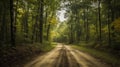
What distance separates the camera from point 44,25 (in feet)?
158

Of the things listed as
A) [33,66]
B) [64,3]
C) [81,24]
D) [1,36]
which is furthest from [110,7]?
[81,24]

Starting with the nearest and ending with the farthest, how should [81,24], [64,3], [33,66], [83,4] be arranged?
[33,66] → [83,4] → [64,3] → [81,24]

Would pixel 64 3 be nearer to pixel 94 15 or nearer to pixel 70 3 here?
pixel 70 3

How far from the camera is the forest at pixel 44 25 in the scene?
1739 cm

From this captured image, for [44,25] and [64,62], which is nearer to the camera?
[64,62]

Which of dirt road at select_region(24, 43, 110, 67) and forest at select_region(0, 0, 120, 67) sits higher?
forest at select_region(0, 0, 120, 67)

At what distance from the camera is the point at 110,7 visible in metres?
28.6

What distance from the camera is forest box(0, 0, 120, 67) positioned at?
1739 centimetres

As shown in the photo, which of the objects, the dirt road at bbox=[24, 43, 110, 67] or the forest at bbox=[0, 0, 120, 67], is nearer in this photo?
the dirt road at bbox=[24, 43, 110, 67]

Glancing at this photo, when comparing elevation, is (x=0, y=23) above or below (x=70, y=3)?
below

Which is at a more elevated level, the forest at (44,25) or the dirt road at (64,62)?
the forest at (44,25)

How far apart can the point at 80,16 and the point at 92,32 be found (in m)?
10.8

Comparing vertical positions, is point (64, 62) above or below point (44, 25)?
below

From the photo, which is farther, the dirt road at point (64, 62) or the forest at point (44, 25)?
the forest at point (44, 25)
